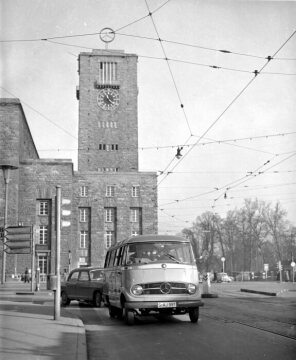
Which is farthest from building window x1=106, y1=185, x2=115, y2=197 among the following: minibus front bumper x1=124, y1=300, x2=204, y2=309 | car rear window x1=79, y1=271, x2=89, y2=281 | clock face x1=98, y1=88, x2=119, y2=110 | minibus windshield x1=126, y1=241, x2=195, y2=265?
minibus front bumper x1=124, y1=300, x2=204, y2=309

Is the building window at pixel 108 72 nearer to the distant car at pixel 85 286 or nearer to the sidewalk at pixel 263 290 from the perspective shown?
the sidewalk at pixel 263 290

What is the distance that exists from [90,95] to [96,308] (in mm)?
68363

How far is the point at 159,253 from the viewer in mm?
12891

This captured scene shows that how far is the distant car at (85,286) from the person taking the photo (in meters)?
20.1

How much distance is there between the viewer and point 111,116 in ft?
282

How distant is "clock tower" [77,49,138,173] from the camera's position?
8388 centimetres

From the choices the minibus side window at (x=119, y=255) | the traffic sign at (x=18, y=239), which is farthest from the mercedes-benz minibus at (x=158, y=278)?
the traffic sign at (x=18, y=239)

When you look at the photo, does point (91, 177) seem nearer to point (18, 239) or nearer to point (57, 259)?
point (18, 239)

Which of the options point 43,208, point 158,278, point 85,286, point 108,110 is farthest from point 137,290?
point 108,110

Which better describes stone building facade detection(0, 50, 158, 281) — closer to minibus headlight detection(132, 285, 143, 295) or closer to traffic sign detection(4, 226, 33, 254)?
traffic sign detection(4, 226, 33, 254)

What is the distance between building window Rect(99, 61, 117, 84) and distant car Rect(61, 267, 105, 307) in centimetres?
6699

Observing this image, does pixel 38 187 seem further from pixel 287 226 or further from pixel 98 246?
pixel 287 226

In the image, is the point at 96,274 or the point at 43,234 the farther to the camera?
the point at 43,234

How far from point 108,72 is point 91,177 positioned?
20.6 metres
